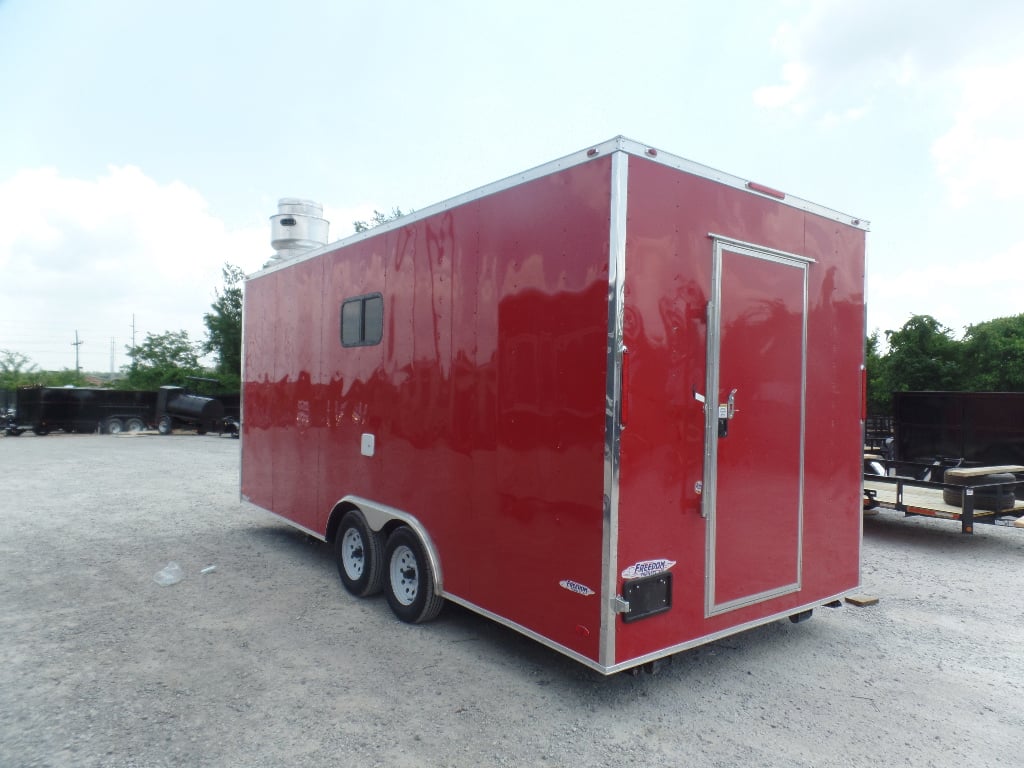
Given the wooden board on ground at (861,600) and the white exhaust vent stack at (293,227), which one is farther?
the white exhaust vent stack at (293,227)

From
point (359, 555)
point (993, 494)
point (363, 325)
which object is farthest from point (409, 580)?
point (993, 494)

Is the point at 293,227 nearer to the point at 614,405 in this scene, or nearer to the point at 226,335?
the point at 614,405

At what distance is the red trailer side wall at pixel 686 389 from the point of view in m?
3.46

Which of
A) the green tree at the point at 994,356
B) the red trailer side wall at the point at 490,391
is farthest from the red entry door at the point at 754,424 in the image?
the green tree at the point at 994,356

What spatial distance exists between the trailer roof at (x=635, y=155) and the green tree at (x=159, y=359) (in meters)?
32.2

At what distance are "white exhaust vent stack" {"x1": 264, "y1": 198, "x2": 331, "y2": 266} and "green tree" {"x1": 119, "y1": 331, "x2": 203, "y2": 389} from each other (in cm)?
2790

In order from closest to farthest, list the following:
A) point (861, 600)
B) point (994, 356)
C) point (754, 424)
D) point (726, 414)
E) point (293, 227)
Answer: point (726, 414) → point (754, 424) → point (861, 600) → point (293, 227) → point (994, 356)

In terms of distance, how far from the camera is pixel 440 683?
3918 mm

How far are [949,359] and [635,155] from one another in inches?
1214

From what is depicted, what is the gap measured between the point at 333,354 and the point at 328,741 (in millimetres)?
3343

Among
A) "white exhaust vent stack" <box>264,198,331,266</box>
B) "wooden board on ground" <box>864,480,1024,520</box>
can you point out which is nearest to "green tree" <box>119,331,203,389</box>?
"white exhaust vent stack" <box>264,198,331,266</box>

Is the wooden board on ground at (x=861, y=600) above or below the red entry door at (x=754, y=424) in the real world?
below

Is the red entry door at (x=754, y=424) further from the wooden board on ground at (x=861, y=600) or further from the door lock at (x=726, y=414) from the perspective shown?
the wooden board on ground at (x=861, y=600)

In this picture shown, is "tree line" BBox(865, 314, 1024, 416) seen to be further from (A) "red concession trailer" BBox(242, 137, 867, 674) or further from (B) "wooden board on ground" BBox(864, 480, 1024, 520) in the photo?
(A) "red concession trailer" BBox(242, 137, 867, 674)
